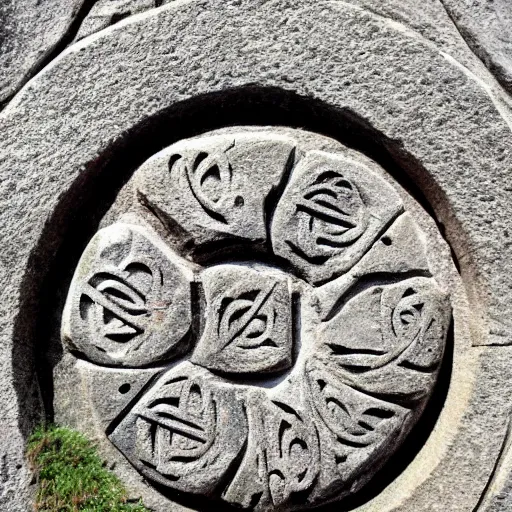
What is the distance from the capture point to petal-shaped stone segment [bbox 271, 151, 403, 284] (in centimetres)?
197

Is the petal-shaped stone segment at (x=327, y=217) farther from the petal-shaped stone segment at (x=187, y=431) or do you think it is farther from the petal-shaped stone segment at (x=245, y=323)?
the petal-shaped stone segment at (x=187, y=431)

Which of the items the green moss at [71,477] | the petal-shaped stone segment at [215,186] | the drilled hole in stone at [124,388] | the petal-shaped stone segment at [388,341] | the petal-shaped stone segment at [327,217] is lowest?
the petal-shaped stone segment at [388,341]

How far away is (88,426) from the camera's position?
195cm

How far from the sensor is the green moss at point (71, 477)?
6.14 ft

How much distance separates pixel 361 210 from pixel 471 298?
404 mm

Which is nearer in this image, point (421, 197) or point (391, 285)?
point (391, 285)

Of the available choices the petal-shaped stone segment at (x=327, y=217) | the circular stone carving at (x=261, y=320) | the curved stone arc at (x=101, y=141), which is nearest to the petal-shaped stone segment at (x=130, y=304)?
the circular stone carving at (x=261, y=320)

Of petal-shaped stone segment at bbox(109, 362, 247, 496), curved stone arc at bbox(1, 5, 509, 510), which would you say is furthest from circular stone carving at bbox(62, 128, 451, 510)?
curved stone arc at bbox(1, 5, 509, 510)

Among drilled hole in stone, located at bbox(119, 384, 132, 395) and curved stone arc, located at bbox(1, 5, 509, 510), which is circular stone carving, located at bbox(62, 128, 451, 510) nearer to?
drilled hole in stone, located at bbox(119, 384, 132, 395)

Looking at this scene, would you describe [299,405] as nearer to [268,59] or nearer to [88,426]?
[88,426]

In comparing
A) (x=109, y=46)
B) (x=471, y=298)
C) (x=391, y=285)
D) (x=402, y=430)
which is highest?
(x=109, y=46)

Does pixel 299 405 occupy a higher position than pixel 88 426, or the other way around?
pixel 88 426

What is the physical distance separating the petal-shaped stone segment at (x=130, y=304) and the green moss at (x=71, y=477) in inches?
9.2

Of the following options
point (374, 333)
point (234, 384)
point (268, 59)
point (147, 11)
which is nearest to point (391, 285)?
point (374, 333)
